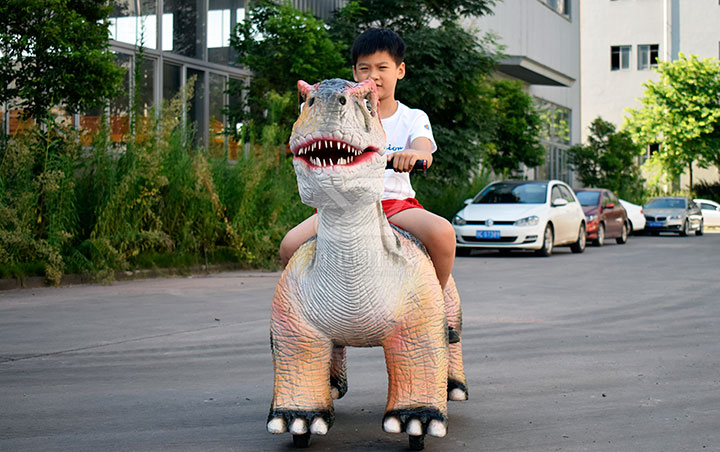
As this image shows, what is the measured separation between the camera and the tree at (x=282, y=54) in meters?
17.6

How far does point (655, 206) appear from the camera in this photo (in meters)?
33.6

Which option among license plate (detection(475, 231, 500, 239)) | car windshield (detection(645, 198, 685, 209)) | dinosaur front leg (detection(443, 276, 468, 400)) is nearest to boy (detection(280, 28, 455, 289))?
dinosaur front leg (detection(443, 276, 468, 400))

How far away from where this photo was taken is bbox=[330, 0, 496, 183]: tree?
865 inches

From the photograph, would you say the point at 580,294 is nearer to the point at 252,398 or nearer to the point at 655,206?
the point at 252,398

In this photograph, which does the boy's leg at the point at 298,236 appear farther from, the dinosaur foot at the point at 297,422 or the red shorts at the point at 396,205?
the dinosaur foot at the point at 297,422

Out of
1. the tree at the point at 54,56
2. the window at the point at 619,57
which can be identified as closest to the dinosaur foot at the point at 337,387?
the tree at the point at 54,56

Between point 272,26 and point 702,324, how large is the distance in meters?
11.5

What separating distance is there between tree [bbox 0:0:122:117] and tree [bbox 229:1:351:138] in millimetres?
4851

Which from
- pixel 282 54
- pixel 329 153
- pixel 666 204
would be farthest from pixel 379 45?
Result: pixel 666 204

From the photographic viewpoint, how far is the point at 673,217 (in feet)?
104

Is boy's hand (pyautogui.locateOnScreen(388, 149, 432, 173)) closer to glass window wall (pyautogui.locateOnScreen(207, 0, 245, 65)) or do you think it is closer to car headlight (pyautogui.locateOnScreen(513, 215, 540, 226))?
car headlight (pyautogui.locateOnScreen(513, 215, 540, 226))

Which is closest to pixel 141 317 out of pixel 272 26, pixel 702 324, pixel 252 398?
pixel 252 398

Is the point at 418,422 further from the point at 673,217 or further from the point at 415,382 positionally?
Result: the point at 673,217

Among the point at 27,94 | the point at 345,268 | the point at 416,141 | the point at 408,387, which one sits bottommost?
the point at 408,387
